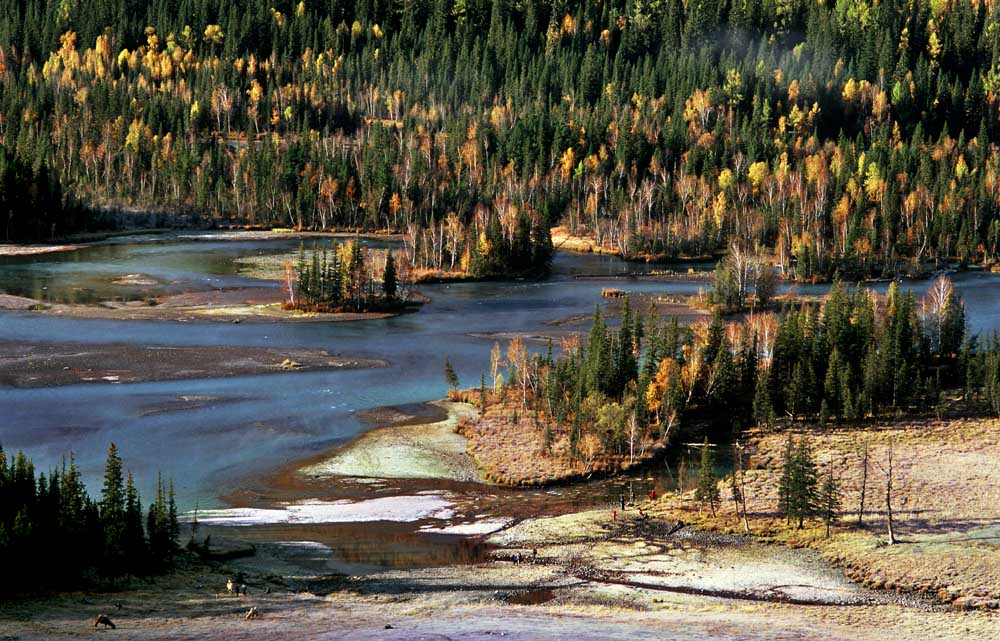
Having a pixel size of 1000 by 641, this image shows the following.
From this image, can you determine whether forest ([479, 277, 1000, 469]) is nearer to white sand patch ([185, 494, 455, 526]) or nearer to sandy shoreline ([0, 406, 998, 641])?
white sand patch ([185, 494, 455, 526])

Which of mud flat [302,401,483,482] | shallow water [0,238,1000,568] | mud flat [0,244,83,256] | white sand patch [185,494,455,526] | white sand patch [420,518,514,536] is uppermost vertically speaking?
mud flat [0,244,83,256]

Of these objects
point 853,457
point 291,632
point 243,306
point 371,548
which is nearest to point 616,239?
point 243,306

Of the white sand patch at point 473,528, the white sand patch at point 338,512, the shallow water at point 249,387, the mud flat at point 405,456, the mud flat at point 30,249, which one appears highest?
the mud flat at point 30,249

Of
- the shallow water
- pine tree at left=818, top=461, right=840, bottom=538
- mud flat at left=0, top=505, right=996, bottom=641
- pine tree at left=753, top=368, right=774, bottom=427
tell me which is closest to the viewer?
mud flat at left=0, top=505, right=996, bottom=641

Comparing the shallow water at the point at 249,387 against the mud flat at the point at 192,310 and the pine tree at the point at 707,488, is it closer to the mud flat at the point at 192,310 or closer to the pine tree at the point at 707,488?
the mud flat at the point at 192,310

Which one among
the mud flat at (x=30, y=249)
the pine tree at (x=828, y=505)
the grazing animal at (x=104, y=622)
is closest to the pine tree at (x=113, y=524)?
the grazing animal at (x=104, y=622)

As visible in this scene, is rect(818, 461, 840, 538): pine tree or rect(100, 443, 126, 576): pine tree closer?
rect(100, 443, 126, 576): pine tree

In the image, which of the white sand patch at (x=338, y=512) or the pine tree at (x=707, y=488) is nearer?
the white sand patch at (x=338, y=512)

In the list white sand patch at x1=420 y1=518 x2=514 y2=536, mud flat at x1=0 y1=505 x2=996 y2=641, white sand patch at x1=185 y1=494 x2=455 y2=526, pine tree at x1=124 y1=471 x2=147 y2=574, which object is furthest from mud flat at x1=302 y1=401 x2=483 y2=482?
pine tree at x1=124 y1=471 x2=147 y2=574
